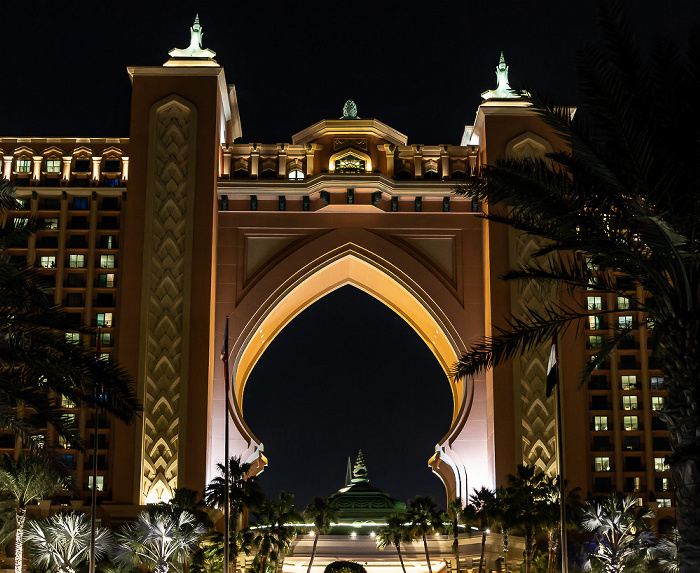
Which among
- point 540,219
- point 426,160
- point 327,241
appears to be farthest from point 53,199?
point 540,219

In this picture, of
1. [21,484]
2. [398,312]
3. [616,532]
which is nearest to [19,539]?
[21,484]

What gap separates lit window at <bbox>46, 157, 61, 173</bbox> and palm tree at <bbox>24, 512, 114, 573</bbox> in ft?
52.8

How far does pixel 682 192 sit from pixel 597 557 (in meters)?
21.3

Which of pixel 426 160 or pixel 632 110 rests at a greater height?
pixel 426 160

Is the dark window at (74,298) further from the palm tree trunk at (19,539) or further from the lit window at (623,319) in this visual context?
the lit window at (623,319)

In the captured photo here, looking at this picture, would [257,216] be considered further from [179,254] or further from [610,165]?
[610,165]

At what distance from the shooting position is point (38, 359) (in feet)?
62.2

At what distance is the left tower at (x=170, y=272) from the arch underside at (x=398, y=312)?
2.24 metres

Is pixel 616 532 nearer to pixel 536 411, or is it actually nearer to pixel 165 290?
pixel 536 411

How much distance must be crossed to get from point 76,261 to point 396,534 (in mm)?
16628

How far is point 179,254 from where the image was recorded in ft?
135

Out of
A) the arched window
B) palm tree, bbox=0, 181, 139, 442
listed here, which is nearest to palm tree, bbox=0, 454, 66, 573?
palm tree, bbox=0, 181, 139, 442

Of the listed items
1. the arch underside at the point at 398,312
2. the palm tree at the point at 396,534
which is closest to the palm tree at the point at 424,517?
the palm tree at the point at 396,534

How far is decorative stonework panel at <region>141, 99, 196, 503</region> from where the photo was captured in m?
38.8
